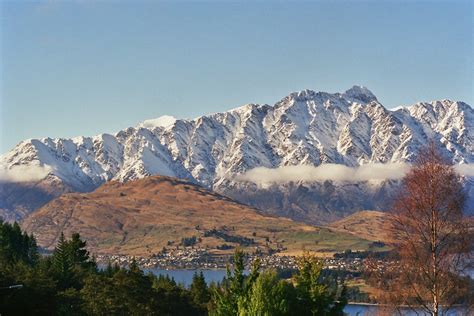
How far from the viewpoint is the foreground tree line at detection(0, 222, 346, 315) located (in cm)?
4708

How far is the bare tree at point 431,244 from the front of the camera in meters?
34.1

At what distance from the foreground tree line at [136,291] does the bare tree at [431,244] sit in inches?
401

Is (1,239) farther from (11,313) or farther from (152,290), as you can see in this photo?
(11,313)

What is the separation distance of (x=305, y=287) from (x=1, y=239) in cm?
10587

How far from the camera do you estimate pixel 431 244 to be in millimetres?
34281

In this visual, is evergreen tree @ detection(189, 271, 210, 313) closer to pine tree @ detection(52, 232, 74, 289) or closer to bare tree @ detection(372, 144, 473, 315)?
pine tree @ detection(52, 232, 74, 289)

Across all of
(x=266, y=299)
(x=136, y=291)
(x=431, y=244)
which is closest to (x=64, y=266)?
(x=136, y=291)

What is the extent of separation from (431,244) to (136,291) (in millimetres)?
72035

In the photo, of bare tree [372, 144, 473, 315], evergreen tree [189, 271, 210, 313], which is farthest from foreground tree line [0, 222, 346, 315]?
bare tree [372, 144, 473, 315]

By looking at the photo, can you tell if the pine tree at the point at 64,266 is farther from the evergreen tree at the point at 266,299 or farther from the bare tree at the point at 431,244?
the bare tree at the point at 431,244

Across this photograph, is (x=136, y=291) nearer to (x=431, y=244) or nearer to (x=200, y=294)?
(x=200, y=294)

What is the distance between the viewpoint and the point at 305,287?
53.9 meters

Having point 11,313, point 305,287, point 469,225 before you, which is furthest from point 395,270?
point 11,313

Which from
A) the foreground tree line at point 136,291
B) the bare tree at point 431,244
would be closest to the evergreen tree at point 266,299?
the foreground tree line at point 136,291
